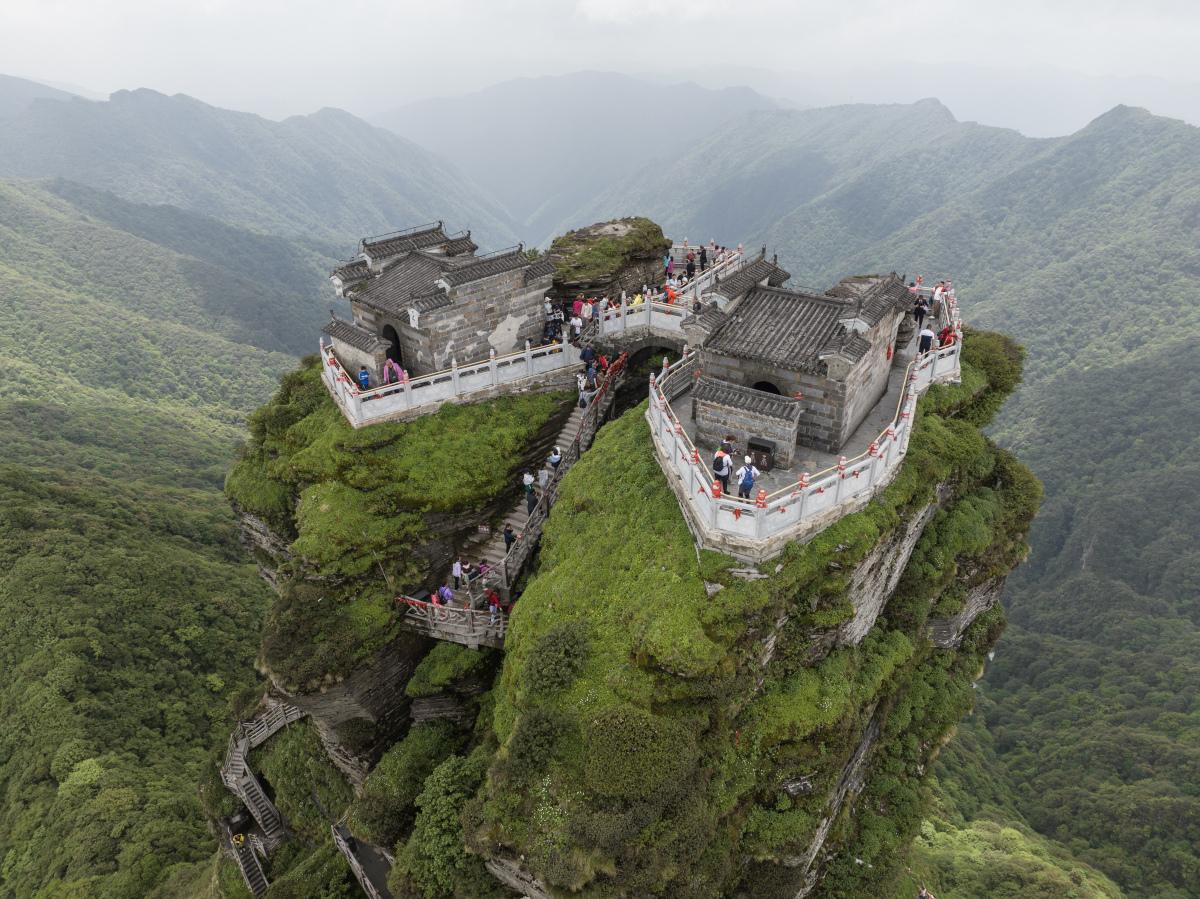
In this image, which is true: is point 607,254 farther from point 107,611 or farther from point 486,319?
point 107,611

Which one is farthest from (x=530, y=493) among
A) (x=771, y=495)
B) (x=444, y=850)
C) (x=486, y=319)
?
(x=444, y=850)

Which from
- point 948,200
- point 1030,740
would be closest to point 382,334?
point 1030,740

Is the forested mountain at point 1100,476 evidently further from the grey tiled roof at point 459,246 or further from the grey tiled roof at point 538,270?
→ the grey tiled roof at point 459,246

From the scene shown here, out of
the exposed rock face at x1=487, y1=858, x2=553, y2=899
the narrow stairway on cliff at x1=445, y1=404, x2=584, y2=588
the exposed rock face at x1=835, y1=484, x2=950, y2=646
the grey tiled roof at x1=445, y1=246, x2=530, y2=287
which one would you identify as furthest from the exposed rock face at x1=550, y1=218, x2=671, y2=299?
the exposed rock face at x1=487, y1=858, x2=553, y2=899

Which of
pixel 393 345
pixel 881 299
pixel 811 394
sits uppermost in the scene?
pixel 881 299

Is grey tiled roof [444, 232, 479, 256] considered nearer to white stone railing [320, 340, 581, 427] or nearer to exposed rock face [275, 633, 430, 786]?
white stone railing [320, 340, 581, 427]
